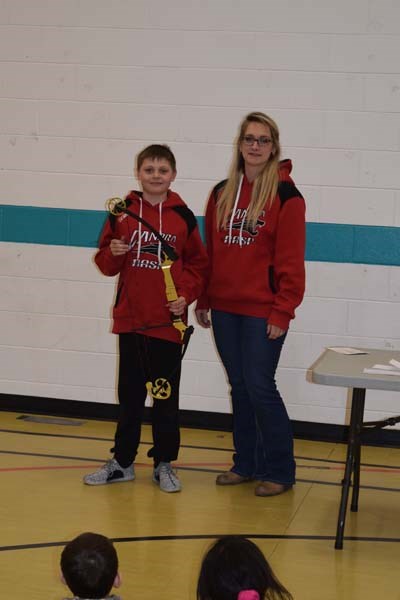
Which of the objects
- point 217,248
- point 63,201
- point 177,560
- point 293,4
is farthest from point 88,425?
point 293,4

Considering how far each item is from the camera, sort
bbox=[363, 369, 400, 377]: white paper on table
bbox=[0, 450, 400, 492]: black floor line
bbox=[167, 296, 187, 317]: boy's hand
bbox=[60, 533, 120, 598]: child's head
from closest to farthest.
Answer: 1. bbox=[60, 533, 120, 598]: child's head
2. bbox=[363, 369, 400, 377]: white paper on table
3. bbox=[167, 296, 187, 317]: boy's hand
4. bbox=[0, 450, 400, 492]: black floor line

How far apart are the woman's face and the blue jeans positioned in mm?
670

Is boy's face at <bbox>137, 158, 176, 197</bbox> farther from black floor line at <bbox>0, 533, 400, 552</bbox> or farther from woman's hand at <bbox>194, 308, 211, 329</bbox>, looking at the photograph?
black floor line at <bbox>0, 533, 400, 552</bbox>

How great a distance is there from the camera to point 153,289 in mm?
4223

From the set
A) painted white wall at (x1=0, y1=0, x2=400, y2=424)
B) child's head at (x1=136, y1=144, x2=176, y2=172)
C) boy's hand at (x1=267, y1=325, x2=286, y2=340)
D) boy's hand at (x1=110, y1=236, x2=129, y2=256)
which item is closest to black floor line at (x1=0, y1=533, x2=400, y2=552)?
boy's hand at (x1=267, y1=325, x2=286, y2=340)

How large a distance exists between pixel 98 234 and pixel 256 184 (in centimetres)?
161

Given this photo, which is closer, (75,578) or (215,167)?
(75,578)

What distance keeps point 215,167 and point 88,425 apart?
1615 millimetres

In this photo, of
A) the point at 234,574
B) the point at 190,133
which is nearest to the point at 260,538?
the point at 234,574

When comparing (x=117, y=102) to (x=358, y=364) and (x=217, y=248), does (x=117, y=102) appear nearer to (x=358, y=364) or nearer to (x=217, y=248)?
(x=217, y=248)

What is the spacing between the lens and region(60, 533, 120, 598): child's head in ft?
7.03

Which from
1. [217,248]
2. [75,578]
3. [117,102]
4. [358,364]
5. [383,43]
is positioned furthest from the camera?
[117,102]

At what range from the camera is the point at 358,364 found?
3738mm

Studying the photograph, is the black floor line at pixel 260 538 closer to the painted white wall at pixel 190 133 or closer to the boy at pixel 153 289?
the boy at pixel 153 289
